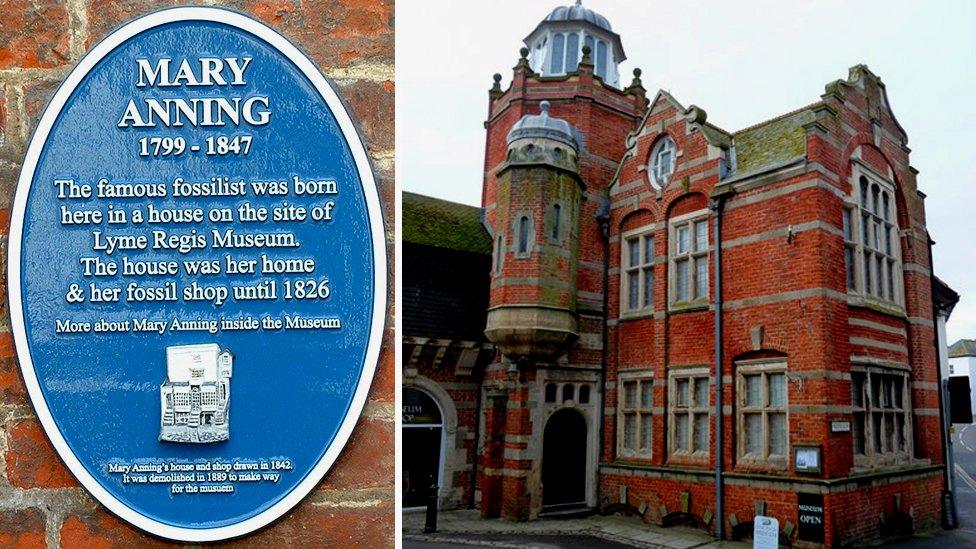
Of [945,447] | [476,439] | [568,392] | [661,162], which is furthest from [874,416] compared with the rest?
[476,439]

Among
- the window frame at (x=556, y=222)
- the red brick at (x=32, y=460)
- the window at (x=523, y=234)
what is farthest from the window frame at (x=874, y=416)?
the red brick at (x=32, y=460)

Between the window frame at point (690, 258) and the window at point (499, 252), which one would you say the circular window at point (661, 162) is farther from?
the window at point (499, 252)

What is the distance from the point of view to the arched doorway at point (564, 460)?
47.4 feet

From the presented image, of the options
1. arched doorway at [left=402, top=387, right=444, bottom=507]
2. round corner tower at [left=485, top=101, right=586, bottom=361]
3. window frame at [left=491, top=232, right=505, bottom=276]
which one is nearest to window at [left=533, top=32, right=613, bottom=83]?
round corner tower at [left=485, top=101, right=586, bottom=361]

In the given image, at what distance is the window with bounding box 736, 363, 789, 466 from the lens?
11.5 m

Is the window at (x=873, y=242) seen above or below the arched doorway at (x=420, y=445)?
above

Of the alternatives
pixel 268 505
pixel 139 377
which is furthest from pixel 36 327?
pixel 268 505

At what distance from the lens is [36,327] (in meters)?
2.40

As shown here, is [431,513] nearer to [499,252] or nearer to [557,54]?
[499,252]

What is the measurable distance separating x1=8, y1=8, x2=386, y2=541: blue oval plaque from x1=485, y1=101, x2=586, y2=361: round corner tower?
11.6 metres

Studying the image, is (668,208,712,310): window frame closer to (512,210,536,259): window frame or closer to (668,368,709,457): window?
(668,368,709,457): window

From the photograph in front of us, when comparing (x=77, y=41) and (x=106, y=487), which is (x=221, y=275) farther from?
(x=77, y=41)

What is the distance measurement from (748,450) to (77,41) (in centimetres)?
1173

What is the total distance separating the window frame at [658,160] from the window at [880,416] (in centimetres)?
497
